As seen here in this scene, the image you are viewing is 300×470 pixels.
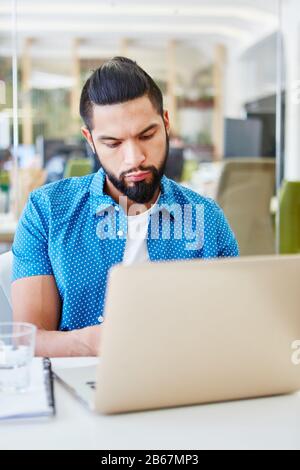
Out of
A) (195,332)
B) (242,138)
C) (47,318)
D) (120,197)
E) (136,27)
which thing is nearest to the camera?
(195,332)

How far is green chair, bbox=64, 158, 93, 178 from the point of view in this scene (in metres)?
3.83

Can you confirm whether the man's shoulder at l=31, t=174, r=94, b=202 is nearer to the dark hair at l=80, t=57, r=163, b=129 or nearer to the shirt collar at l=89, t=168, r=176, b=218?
the shirt collar at l=89, t=168, r=176, b=218

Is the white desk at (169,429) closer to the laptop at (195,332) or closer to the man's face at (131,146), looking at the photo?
the laptop at (195,332)

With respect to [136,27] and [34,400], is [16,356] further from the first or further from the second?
[136,27]

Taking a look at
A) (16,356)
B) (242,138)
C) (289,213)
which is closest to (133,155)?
(16,356)

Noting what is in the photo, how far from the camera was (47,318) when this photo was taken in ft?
6.48

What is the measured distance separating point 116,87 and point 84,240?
0.41m

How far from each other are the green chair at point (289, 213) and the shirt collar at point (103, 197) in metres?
2.69

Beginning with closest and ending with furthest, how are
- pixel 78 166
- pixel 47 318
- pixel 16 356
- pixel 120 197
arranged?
pixel 16 356, pixel 47 318, pixel 120 197, pixel 78 166

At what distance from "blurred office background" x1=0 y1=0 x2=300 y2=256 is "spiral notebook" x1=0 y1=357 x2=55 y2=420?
7.69 feet

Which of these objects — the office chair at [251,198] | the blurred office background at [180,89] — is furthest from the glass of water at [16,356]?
the office chair at [251,198]

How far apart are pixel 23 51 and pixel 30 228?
2381 millimetres

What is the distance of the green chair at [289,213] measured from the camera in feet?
15.6

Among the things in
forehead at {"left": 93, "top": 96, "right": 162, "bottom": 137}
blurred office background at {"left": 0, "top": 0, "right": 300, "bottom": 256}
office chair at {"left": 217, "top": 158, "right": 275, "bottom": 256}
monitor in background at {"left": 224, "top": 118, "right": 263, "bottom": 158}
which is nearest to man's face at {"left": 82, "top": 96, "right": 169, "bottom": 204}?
forehead at {"left": 93, "top": 96, "right": 162, "bottom": 137}
